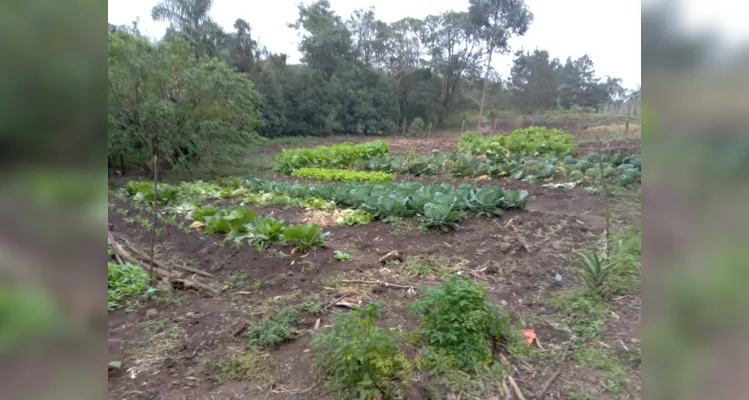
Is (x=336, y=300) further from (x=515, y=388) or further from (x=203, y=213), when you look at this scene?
(x=203, y=213)

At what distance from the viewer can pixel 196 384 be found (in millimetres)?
2104

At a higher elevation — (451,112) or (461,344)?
(451,112)

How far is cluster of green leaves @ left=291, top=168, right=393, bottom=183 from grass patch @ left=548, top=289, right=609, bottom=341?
756 cm

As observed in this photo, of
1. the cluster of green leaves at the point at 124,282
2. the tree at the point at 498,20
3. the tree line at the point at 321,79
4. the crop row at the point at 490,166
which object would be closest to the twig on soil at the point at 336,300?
the cluster of green leaves at the point at 124,282

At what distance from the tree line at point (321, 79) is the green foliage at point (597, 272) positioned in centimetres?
114

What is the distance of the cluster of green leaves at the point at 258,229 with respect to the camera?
13.5 feet

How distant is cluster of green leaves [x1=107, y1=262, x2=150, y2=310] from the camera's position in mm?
2933

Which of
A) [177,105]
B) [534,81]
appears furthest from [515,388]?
[177,105]

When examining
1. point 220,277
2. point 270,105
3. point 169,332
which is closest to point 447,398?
point 169,332

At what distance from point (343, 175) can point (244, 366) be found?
903 cm

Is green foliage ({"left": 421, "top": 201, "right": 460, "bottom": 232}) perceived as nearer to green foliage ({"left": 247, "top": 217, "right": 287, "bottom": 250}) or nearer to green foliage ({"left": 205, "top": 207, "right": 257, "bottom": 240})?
green foliage ({"left": 247, "top": 217, "right": 287, "bottom": 250})

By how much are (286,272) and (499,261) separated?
86.6 inches
